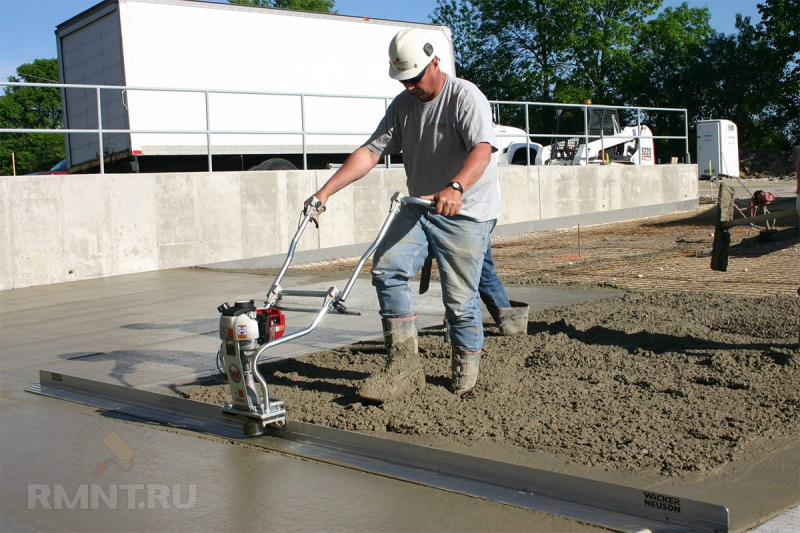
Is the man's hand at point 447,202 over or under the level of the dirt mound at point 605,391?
over

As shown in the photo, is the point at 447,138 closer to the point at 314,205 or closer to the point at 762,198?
the point at 314,205

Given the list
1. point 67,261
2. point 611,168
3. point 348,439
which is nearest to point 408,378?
point 348,439

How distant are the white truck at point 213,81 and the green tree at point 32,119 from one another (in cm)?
3254

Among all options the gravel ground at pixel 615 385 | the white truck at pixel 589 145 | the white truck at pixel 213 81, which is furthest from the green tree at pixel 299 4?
the gravel ground at pixel 615 385

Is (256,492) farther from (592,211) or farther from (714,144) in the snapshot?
(714,144)

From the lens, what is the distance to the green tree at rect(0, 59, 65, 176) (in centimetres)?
5491

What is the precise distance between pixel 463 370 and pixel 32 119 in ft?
233

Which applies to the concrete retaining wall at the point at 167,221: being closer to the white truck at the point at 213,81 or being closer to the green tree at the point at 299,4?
the white truck at the point at 213,81

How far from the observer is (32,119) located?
67938mm

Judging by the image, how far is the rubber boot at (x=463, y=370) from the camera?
4977mm

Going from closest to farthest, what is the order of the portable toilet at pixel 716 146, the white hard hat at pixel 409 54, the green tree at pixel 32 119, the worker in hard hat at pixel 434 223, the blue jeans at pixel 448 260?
the white hard hat at pixel 409 54 < the worker in hard hat at pixel 434 223 < the blue jeans at pixel 448 260 < the portable toilet at pixel 716 146 < the green tree at pixel 32 119

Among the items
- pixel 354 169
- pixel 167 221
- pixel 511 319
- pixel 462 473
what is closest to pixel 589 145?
pixel 167 221

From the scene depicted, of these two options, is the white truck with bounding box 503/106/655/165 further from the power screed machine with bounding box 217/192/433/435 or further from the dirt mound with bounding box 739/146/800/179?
the power screed machine with bounding box 217/192/433/435

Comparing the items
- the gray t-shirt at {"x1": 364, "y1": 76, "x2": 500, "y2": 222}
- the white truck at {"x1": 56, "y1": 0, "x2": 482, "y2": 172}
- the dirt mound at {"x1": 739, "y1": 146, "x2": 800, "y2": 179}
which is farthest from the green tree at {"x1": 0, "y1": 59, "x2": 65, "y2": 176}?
the gray t-shirt at {"x1": 364, "y1": 76, "x2": 500, "y2": 222}
